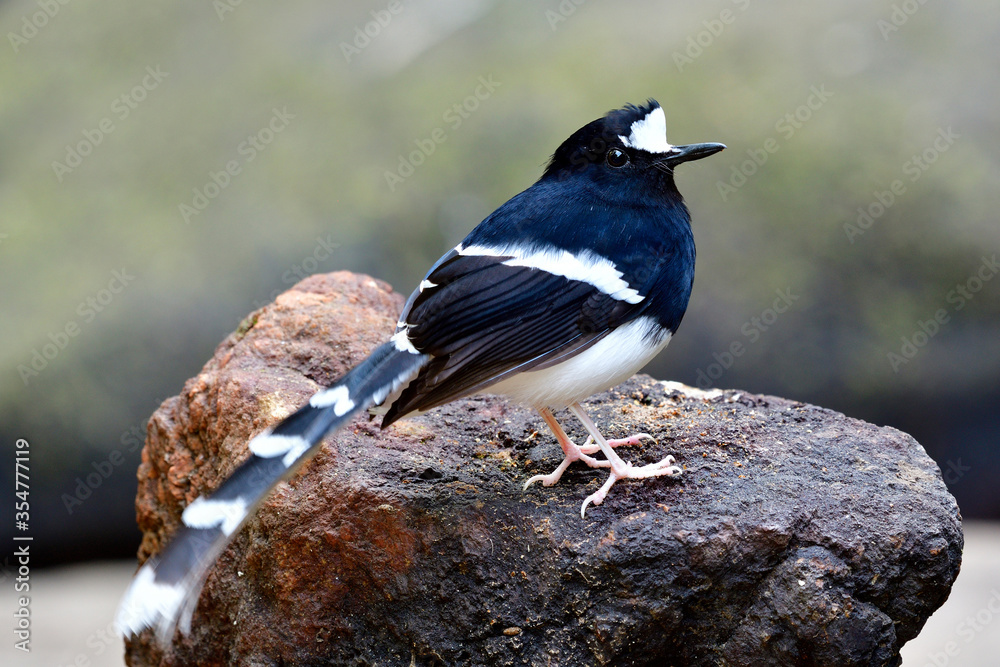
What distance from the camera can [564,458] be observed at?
12.8ft

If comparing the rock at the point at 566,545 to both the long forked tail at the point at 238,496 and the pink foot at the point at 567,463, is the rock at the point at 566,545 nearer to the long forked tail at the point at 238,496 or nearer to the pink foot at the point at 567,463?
the pink foot at the point at 567,463

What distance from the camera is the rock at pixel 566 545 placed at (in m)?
3.32

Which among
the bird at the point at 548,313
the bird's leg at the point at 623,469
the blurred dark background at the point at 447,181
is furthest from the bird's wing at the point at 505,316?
the blurred dark background at the point at 447,181

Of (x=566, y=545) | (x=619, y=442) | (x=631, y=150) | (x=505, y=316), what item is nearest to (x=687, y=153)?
(x=631, y=150)

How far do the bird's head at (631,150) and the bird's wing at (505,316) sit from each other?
1.41 feet

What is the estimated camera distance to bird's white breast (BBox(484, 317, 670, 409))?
356 centimetres

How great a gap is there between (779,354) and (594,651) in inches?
161

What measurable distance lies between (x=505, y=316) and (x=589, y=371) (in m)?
0.38

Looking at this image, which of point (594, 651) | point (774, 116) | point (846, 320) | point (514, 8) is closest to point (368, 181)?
point (514, 8)

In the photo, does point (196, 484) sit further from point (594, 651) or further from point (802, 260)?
point (802, 260)

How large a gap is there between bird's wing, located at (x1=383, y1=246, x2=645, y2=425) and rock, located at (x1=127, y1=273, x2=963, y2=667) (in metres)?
0.50

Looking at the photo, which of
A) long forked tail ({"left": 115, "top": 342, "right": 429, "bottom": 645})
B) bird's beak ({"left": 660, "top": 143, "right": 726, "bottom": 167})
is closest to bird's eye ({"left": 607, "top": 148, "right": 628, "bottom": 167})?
bird's beak ({"left": 660, "top": 143, "right": 726, "bottom": 167})

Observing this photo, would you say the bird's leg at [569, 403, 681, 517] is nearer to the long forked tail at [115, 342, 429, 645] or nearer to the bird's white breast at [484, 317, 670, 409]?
the bird's white breast at [484, 317, 670, 409]

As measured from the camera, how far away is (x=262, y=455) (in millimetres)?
3176
